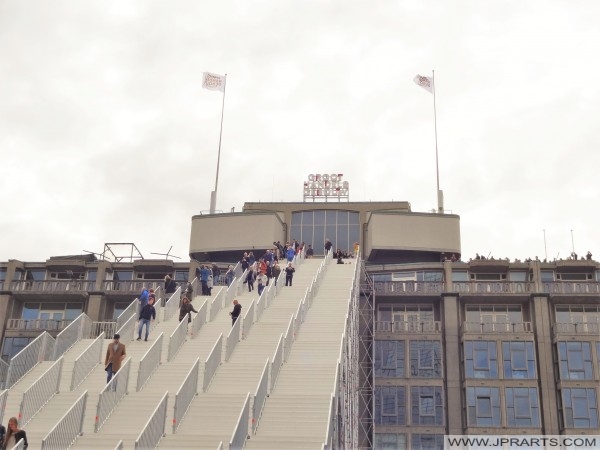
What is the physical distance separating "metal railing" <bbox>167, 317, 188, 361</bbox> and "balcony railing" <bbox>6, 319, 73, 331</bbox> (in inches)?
1152

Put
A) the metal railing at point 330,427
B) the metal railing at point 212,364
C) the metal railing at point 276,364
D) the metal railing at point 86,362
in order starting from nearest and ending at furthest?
the metal railing at point 330,427 → the metal railing at point 276,364 → the metal railing at point 212,364 → the metal railing at point 86,362

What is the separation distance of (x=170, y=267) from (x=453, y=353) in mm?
19555

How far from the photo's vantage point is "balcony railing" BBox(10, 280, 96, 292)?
52094mm

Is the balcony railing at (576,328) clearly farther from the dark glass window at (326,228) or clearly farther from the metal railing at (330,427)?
the metal railing at (330,427)

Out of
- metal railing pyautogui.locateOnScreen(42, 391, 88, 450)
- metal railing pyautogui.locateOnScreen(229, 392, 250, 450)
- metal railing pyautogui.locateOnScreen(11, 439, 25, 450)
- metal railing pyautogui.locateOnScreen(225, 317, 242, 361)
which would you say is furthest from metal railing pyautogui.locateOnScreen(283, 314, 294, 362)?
metal railing pyautogui.locateOnScreen(11, 439, 25, 450)

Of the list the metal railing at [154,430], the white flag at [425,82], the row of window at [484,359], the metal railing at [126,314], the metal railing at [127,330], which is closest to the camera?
the metal railing at [154,430]

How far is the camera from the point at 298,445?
52.3ft

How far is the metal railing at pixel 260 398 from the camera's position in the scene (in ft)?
55.4

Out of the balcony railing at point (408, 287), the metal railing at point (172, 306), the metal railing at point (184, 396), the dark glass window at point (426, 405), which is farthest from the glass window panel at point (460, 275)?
the metal railing at point (184, 396)

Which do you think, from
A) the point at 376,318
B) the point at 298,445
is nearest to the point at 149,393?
the point at 298,445

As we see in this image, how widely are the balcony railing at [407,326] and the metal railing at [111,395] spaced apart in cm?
3071

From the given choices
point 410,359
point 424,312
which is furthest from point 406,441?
point 424,312

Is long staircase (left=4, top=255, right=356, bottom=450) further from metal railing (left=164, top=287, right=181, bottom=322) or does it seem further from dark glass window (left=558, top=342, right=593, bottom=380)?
dark glass window (left=558, top=342, right=593, bottom=380)

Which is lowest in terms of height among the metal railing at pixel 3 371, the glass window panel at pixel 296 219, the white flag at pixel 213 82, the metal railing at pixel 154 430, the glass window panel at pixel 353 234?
the metal railing at pixel 154 430
